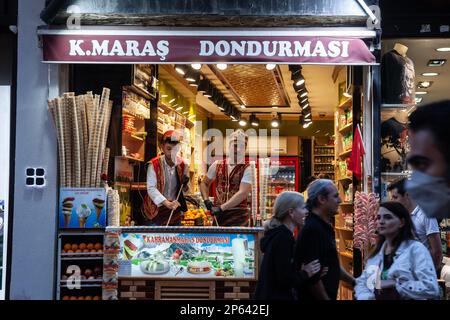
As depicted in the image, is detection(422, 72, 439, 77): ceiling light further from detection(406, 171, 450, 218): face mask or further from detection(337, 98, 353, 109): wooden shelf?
detection(406, 171, 450, 218): face mask

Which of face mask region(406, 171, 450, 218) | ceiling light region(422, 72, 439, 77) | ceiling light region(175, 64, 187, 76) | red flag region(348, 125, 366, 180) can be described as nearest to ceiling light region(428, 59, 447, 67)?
ceiling light region(422, 72, 439, 77)

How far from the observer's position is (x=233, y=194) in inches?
347

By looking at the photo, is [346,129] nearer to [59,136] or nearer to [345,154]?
[345,154]

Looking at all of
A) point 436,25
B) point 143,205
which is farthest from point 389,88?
point 143,205

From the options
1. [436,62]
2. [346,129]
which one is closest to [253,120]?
[346,129]

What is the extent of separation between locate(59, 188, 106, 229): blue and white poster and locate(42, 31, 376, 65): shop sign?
4.32 feet

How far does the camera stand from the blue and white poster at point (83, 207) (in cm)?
781

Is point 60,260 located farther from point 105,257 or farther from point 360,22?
point 360,22

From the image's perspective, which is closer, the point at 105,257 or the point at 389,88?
the point at 105,257

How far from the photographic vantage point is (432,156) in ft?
7.39
